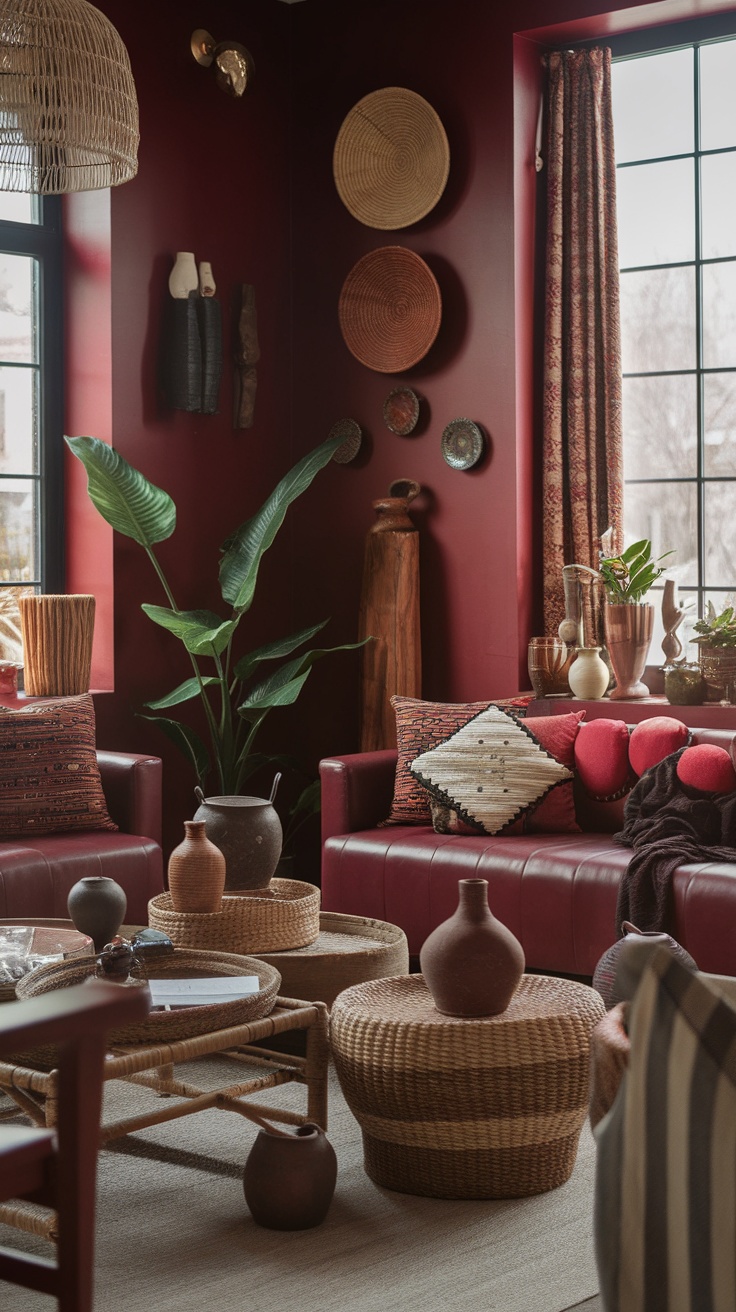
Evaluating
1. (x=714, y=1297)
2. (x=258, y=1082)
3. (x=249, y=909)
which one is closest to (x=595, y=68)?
(x=249, y=909)

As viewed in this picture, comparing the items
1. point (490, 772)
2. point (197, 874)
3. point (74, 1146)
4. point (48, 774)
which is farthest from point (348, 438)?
point (74, 1146)

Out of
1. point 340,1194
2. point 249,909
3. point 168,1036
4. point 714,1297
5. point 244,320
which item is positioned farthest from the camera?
point 244,320

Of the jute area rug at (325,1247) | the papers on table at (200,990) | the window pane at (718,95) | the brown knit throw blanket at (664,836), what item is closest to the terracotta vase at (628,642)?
the brown knit throw blanket at (664,836)

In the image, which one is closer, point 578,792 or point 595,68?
point 578,792

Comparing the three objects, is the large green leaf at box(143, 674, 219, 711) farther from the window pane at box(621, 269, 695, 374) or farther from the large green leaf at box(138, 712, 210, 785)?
the window pane at box(621, 269, 695, 374)

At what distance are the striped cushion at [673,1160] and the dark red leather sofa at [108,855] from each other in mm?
2721

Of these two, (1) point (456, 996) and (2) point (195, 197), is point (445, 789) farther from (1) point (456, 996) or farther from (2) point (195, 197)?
(2) point (195, 197)

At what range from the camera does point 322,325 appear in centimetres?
581

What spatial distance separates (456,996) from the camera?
2.81 m

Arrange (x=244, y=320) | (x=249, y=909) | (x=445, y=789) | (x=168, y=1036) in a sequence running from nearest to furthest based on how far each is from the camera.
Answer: (x=168, y=1036), (x=249, y=909), (x=445, y=789), (x=244, y=320)

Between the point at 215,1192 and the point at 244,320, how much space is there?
3.54 m

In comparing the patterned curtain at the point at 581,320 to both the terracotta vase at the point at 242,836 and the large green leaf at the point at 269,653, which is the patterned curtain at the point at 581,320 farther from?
the terracotta vase at the point at 242,836

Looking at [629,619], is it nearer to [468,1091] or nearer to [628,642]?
[628,642]

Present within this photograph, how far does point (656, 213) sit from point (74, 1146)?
174 inches
